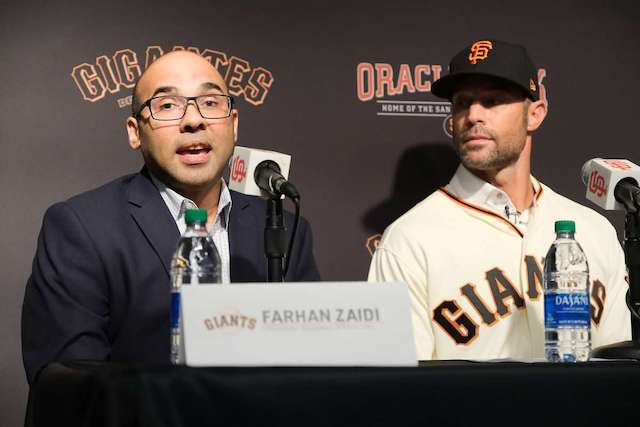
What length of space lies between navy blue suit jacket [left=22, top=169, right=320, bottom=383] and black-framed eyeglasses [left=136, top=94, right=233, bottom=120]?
161 millimetres

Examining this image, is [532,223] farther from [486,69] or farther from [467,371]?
[467,371]

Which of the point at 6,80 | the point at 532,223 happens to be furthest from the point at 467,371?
the point at 6,80

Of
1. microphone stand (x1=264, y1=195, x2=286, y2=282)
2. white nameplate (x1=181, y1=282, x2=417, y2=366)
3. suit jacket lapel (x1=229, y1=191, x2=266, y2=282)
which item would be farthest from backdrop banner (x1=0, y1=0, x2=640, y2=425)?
white nameplate (x1=181, y1=282, x2=417, y2=366)

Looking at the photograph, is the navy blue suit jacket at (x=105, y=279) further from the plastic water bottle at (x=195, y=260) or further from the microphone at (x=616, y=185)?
the microphone at (x=616, y=185)

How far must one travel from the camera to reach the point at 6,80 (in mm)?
2623

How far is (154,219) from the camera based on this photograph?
202 centimetres

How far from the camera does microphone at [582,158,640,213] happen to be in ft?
6.03

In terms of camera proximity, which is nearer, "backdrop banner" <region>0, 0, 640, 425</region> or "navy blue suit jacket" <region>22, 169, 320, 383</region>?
"navy blue suit jacket" <region>22, 169, 320, 383</region>

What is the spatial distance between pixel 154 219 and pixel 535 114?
57.1 inches

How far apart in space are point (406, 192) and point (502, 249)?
0.39 metres

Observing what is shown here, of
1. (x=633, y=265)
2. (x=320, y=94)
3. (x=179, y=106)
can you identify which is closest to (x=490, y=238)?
(x=320, y=94)

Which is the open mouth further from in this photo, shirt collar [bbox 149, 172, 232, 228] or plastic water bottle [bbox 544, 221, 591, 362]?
plastic water bottle [bbox 544, 221, 591, 362]

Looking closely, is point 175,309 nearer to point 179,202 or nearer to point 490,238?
point 179,202

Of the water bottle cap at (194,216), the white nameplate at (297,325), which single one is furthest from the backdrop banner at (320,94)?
the white nameplate at (297,325)
